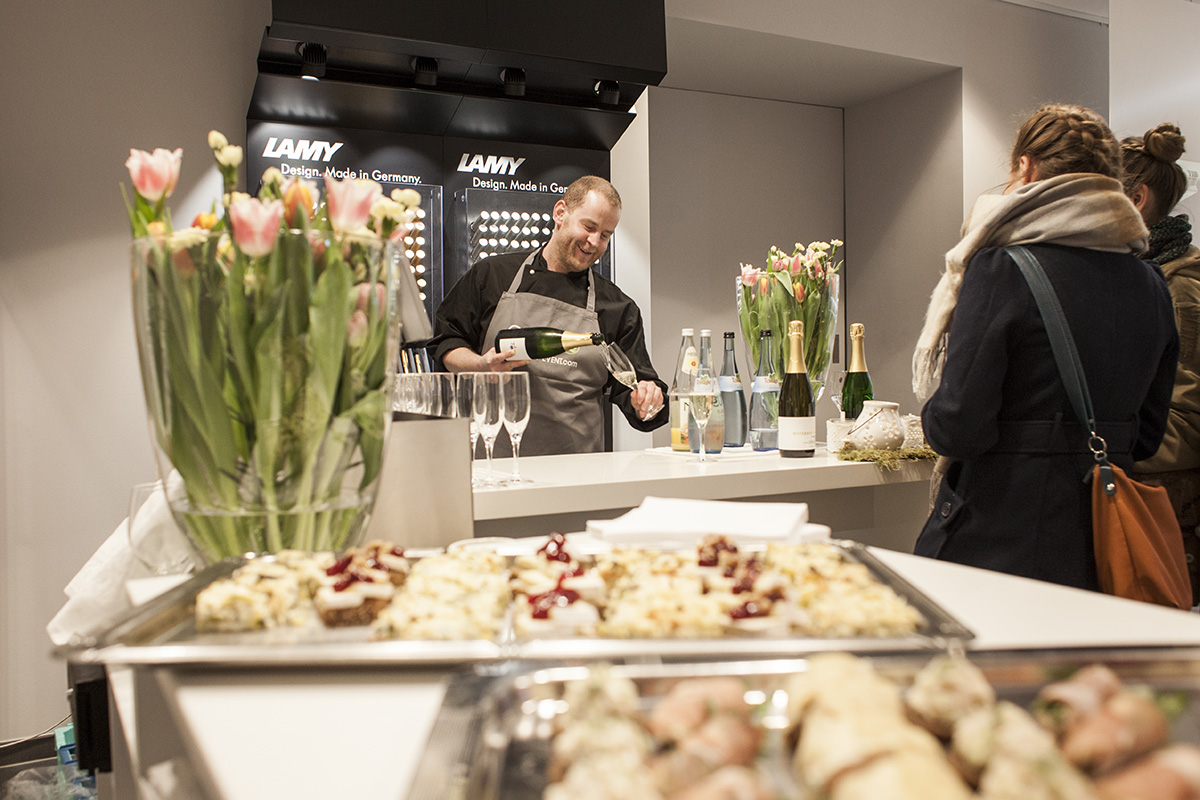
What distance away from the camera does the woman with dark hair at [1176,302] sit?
213 centimetres

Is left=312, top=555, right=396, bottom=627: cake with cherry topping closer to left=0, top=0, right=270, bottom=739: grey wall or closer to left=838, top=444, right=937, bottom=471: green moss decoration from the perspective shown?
left=838, top=444, right=937, bottom=471: green moss decoration

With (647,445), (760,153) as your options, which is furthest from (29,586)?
(760,153)

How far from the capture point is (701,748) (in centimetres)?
32

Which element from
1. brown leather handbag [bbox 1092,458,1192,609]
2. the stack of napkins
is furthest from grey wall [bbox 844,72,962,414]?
the stack of napkins

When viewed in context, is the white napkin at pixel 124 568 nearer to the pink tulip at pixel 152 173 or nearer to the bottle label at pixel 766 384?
the pink tulip at pixel 152 173

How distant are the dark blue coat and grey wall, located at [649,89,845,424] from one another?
2.65 meters

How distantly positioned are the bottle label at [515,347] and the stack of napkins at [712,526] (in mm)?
1317

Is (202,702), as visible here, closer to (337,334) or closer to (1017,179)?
(337,334)

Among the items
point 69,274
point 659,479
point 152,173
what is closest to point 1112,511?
point 659,479

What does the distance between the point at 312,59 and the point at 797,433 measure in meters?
1.81

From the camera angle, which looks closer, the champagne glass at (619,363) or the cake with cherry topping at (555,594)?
the cake with cherry topping at (555,594)

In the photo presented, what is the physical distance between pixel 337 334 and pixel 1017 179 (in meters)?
1.55

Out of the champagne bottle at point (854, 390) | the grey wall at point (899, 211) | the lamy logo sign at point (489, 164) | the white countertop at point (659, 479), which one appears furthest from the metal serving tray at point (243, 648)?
the grey wall at point (899, 211)

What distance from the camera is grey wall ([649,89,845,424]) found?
174 inches
